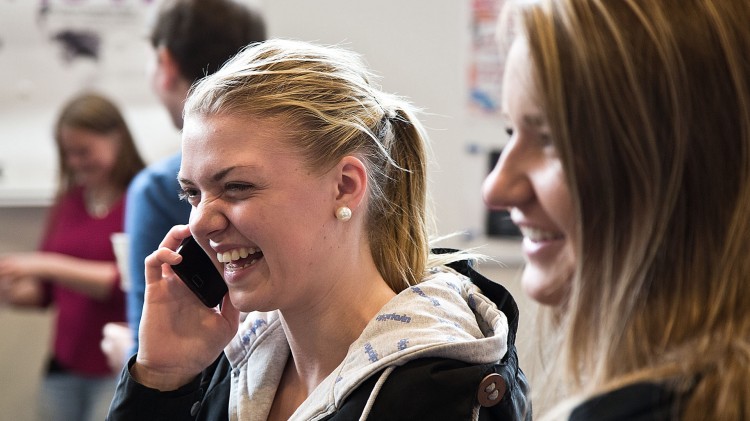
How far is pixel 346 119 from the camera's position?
1.33 meters

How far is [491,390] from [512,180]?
0.39 m

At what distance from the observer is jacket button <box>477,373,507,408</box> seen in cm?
116

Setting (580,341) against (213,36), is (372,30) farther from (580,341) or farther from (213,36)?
(580,341)

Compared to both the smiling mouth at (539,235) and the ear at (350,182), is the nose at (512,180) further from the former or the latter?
the ear at (350,182)

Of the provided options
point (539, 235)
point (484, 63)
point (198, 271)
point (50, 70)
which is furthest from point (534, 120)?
point (50, 70)

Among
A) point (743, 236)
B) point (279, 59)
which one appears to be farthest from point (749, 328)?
point (279, 59)

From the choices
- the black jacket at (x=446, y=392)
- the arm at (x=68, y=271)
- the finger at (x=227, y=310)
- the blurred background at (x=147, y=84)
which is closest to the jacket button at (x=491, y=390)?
the black jacket at (x=446, y=392)

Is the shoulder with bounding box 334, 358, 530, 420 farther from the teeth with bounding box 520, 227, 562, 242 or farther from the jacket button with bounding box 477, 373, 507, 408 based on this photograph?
the teeth with bounding box 520, 227, 562, 242

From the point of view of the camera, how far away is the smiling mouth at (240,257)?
49.5 inches

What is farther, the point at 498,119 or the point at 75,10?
the point at 498,119

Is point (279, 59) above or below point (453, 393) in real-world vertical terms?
above

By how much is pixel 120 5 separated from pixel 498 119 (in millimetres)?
1578

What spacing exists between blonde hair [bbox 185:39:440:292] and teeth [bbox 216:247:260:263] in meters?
0.15

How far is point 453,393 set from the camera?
1147 mm
